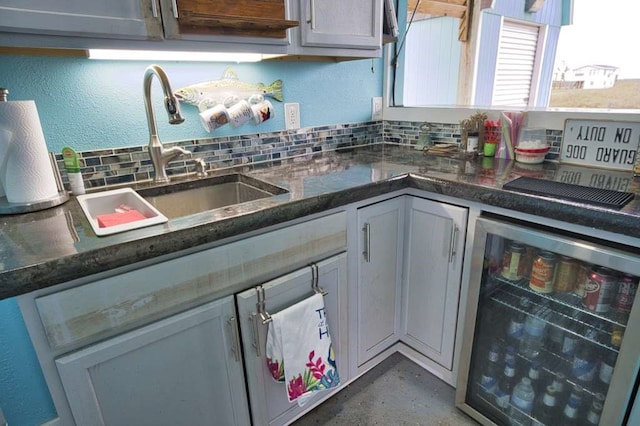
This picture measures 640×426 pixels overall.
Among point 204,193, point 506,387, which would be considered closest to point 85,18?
point 204,193

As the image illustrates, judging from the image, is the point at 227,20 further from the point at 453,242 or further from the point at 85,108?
the point at 453,242

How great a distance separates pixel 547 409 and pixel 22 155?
1833 mm

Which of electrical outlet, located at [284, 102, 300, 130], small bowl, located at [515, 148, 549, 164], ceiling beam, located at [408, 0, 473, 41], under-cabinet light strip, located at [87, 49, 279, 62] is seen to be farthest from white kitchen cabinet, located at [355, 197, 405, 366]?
ceiling beam, located at [408, 0, 473, 41]

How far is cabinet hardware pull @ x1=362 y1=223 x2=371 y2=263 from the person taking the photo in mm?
1296

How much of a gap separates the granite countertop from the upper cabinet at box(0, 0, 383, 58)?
464 millimetres

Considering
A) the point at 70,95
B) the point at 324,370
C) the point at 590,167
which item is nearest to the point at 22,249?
the point at 70,95

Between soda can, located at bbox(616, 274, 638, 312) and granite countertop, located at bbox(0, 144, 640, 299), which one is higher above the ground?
granite countertop, located at bbox(0, 144, 640, 299)

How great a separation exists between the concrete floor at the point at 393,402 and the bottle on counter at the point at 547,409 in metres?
0.24

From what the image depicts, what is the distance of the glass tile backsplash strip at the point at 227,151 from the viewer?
4.16ft

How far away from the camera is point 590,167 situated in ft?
4.52

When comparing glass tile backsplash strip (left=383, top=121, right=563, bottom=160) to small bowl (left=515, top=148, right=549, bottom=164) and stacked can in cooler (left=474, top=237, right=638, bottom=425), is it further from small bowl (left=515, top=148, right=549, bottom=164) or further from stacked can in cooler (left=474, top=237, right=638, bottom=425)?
stacked can in cooler (left=474, top=237, right=638, bottom=425)

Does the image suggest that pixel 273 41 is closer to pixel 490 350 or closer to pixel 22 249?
pixel 22 249

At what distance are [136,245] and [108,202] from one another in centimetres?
53

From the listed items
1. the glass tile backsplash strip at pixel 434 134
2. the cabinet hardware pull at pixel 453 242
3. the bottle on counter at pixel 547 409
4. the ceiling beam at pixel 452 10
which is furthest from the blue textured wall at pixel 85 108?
the ceiling beam at pixel 452 10
